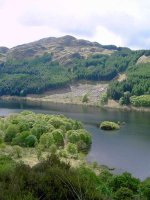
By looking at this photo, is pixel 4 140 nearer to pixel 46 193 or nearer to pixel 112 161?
pixel 112 161

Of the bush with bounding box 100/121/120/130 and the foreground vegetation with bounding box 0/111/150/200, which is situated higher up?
the foreground vegetation with bounding box 0/111/150/200

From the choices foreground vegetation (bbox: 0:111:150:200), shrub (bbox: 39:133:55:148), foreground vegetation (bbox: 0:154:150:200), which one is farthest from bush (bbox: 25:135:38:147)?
foreground vegetation (bbox: 0:154:150:200)

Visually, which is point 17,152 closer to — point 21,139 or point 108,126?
point 21,139

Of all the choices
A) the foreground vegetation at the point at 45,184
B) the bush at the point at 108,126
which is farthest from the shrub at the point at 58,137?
the foreground vegetation at the point at 45,184

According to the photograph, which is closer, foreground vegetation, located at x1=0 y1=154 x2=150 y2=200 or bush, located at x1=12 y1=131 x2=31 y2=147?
foreground vegetation, located at x1=0 y1=154 x2=150 y2=200

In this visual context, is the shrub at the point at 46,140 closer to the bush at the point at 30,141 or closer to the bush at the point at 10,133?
the bush at the point at 30,141

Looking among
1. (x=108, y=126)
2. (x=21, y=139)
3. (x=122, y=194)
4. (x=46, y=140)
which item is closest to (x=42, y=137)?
(x=46, y=140)

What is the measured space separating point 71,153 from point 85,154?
349 inches

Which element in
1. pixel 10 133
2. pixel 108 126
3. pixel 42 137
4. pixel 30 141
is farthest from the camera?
pixel 108 126

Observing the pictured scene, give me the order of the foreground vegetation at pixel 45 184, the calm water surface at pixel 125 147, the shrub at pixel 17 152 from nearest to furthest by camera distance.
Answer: the foreground vegetation at pixel 45 184, the shrub at pixel 17 152, the calm water surface at pixel 125 147

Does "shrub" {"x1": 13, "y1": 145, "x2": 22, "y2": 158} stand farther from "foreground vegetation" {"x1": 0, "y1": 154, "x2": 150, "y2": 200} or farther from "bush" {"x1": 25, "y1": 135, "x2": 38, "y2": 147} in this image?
"foreground vegetation" {"x1": 0, "y1": 154, "x2": 150, "y2": 200}

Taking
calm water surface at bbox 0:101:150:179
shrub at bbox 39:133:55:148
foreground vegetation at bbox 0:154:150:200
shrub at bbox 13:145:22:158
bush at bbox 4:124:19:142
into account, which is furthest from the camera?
bush at bbox 4:124:19:142

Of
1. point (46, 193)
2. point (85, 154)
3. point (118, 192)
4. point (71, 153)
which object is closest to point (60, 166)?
point (46, 193)

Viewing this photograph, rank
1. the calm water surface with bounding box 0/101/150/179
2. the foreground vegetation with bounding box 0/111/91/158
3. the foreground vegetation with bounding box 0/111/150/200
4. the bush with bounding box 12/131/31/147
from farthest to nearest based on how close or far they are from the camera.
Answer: the bush with bounding box 12/131/31/147, the foreground vegetation with bounding box 0/111/91/158, the calm water surface with bounding box 0/101/150/179, the foreground vegetation with bounding box 0/111/150/200
